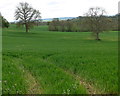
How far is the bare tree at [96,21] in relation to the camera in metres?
53.6

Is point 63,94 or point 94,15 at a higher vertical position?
point 94,15

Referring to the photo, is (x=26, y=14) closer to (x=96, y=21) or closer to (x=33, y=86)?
(x=96, y=21)

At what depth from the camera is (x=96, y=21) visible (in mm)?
54406

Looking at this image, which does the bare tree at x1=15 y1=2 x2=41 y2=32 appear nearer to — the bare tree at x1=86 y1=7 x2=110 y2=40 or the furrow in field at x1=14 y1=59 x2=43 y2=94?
the bare tree at x1=86 y1=7 x2=110 y2=40

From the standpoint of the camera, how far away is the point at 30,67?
1051cm

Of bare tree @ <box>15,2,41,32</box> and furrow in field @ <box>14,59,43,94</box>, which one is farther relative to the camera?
bare tree @ <box>15,2,41,32</box>

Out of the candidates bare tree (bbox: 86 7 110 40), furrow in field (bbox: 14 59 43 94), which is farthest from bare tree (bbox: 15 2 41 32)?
furrow in field (bbox: 14 59 43 94)

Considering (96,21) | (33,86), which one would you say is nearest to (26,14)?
(96,21)

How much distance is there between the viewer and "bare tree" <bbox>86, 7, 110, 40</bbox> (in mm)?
53594

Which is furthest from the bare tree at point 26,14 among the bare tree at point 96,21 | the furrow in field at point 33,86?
the furrow in field at point 33,86

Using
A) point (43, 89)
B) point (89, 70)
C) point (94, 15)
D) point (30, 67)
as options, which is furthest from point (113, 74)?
point (94, 15)

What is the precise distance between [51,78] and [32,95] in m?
1.51

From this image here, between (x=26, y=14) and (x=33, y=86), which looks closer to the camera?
(x=33, y=86)

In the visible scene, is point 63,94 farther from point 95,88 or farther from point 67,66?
point 67,66
